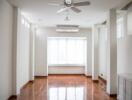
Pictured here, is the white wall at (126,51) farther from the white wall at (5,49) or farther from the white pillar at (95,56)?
the white wall at (5,49)

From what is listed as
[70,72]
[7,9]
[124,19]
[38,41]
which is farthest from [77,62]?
[7,9]

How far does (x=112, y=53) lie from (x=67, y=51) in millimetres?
4908

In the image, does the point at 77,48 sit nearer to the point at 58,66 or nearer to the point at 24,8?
the point at 58,66

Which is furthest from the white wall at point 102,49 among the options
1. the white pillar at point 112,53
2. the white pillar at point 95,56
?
the white pillar at point 112,53

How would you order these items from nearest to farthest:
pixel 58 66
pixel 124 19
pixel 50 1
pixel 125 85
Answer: pixel 125 85, pixel 50 1, pixel 124 19, pixel 58 66

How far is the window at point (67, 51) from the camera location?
32.9 ft

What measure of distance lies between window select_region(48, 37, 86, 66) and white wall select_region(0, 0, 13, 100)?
16.7 feet

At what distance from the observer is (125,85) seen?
4047 mm

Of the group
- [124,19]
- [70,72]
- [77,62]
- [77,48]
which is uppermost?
[124,19]

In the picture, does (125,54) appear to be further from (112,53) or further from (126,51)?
(112,53)

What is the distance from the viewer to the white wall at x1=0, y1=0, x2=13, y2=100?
4238 millimetres

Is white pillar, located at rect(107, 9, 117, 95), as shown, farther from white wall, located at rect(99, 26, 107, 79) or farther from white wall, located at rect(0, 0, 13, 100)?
white wall, located at rect(0, 0, 13, 100)

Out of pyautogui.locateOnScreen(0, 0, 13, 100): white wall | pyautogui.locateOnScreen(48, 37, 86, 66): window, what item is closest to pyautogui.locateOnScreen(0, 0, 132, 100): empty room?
pyautogui.locateOnScreen(0, 0, 13, 100): white wall

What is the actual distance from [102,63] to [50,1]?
498 cm
